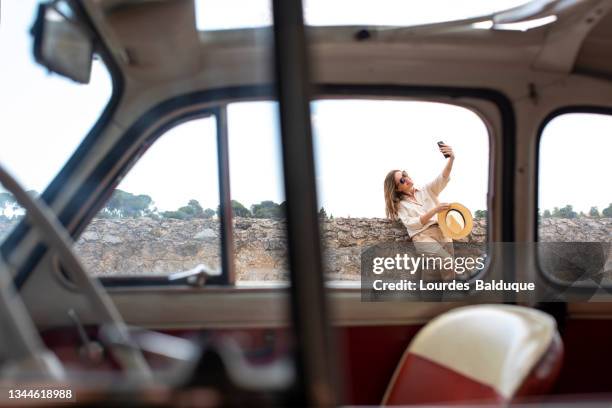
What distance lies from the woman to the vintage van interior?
0.17 metres

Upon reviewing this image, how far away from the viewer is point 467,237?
219 centimetres

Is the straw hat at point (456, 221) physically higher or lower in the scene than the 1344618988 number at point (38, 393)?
higher

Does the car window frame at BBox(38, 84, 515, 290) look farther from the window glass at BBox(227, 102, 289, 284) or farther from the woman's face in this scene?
the woman's face

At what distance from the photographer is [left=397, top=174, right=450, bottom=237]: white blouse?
215 cm

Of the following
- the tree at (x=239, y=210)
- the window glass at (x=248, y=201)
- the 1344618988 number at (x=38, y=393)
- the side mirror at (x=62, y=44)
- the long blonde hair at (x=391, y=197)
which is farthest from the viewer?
the long blonde hair at (x=391, y=197)

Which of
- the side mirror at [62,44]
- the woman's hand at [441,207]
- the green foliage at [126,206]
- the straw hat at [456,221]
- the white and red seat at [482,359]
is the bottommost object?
the white and red seat at [482,359]

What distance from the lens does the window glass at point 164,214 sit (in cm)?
188

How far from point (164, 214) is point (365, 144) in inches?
33.6

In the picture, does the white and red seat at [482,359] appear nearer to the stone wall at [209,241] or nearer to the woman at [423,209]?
the stone wall at [209,241]

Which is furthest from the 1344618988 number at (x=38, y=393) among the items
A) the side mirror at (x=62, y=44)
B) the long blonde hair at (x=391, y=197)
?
the long blonde hair at (x=391, y=197)

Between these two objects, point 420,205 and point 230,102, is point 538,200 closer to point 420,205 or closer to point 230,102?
point 420,205

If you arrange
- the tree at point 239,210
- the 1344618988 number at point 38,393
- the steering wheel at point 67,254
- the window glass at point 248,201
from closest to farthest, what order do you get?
the 1344618988 number at point 38,393
the steering wheel at point 67,254
the window glass at point 248,201
the tree at point 239,210

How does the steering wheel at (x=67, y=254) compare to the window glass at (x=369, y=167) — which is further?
the window glass at (x=369, y=167)

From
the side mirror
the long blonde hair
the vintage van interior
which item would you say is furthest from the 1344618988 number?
the long blonde hair
